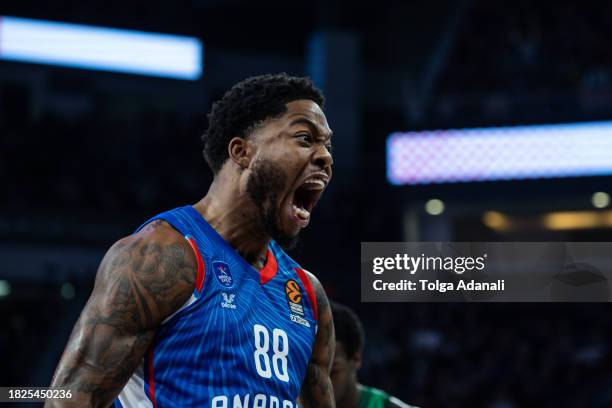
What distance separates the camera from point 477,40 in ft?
66.5

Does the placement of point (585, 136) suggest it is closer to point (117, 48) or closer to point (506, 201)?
point (506, 201)

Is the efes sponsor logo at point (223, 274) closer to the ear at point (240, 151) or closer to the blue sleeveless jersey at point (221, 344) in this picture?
the blue sleeveless jersey at point (221, 344)

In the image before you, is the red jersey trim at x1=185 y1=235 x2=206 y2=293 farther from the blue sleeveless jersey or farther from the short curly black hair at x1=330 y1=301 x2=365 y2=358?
the short curly black hair at x1=330 y1=301 x2=365 y2=358

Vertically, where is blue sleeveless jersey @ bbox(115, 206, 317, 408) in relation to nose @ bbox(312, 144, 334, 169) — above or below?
below

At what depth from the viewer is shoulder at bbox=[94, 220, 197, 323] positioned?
268 cm

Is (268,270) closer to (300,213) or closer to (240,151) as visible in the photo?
(300,213)

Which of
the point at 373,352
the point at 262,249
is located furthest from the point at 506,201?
the point at 262,249

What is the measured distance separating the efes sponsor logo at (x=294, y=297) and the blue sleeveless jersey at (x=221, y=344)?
0.11 feet

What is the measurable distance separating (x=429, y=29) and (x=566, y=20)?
13.0ft

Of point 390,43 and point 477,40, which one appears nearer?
point 477,40

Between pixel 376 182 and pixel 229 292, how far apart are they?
16.5 metres

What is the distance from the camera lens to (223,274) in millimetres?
2908

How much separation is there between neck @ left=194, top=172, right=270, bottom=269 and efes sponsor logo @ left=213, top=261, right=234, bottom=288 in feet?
0.50

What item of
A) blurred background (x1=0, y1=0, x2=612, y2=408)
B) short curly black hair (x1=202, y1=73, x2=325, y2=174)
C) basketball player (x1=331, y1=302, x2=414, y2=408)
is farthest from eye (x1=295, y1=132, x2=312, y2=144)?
blurred background (x1=0, y1=0, x2=612, y2=408)
